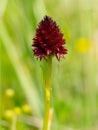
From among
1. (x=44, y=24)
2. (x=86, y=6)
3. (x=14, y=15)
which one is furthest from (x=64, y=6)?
(x=44, y=24)

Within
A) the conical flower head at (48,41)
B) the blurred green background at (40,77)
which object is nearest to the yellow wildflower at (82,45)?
the blurred green background at (40,77)

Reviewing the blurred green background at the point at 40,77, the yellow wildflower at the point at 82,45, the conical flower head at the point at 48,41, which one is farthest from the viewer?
the yellow wildflower at the point at 82,45

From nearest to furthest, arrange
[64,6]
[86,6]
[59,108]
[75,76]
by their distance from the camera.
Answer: [59,108] < [86,6] < [75,76] < [64,6]

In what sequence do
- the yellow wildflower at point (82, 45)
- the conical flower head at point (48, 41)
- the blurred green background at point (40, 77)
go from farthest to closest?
1. the yellow wildflower at point (82, 45)
2. the blurred green background at point (40, 77)
3. the conical flower head at point (48, 41)

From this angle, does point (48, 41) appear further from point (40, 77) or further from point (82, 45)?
point (82, 45)

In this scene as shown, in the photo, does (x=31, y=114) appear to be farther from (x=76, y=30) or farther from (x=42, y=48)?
(x=42, y=48)

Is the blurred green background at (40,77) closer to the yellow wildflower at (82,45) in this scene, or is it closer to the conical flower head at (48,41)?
the yellow wildflower at (82,45)

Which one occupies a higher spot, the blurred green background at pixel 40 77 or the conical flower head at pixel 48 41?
the blurred green background at pixel 40 77
